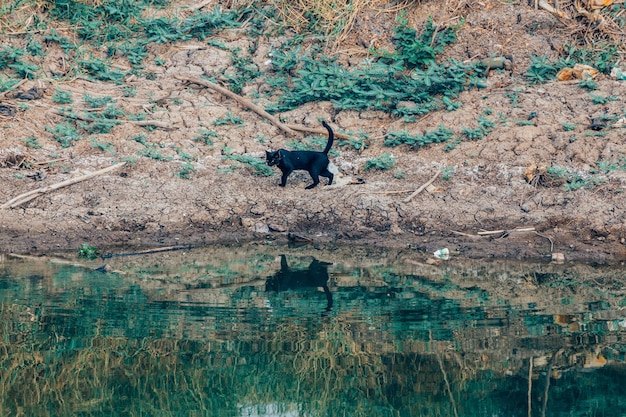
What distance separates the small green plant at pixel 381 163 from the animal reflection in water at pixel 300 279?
72.0 inches

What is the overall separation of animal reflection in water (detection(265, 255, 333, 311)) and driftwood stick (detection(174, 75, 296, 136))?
2.60 m

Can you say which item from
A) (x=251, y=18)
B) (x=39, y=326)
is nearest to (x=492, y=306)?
(x=39, y=326)

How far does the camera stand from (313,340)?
221 inches

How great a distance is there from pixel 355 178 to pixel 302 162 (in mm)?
630

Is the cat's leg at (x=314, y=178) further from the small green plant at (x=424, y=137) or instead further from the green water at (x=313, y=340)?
the green water at (x=313, y=340)

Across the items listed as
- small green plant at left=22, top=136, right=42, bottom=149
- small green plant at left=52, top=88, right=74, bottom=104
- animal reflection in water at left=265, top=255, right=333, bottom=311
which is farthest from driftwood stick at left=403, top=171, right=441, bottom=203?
small green plant at left=52, top=88, right=74, bottom=104

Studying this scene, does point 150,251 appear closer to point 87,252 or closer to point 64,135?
point 87,252

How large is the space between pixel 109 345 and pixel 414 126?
16.3 ft

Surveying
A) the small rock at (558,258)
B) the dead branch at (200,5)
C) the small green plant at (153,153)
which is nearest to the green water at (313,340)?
the small rock at (558,258)

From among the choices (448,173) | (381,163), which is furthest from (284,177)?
(448,173)

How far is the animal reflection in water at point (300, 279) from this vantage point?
22.4 feet

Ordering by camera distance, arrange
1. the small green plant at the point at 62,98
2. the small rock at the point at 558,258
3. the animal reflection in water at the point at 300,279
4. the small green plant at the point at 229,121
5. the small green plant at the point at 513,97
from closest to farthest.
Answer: the animal reflection in water at the point at 300,279 < the small rock at the point at 558,258 < the small green plant at the point at 513,97 < the small green plant at the point at 229,121 < the small green plant at the point at 62,98

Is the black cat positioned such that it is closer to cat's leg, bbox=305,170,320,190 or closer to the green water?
cat's leg, bbox=305,170,320,190

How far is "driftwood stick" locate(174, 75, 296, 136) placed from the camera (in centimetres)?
983
